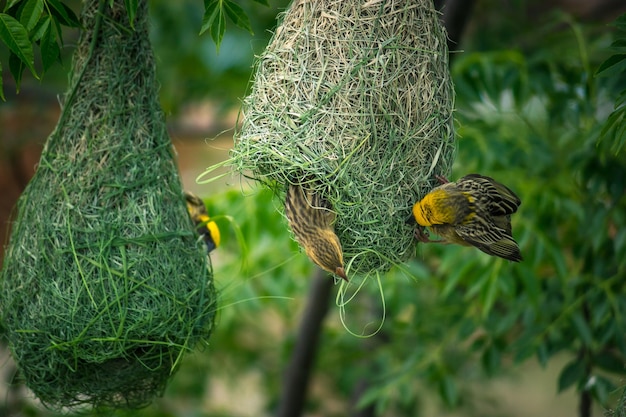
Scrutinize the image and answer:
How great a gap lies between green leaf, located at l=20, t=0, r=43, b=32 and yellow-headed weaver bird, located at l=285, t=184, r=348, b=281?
2.48 ft

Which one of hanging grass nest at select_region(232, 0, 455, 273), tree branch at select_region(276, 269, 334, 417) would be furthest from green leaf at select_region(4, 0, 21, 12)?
tree branch at select_region(276, 269, 334, 417)

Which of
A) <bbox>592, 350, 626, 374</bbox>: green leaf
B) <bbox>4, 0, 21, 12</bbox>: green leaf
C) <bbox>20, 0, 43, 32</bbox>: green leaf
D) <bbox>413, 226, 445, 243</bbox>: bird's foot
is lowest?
<bbox>592, 350, 626, 374</bbox>: green leaf

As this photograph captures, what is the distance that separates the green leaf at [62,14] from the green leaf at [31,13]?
37 mm

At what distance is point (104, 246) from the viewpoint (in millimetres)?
2207

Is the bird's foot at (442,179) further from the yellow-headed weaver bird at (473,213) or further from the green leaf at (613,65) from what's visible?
the green leaf at (613,65)

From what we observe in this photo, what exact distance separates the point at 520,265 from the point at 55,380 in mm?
1765

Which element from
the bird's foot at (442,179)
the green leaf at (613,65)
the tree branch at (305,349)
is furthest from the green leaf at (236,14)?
the tree branch at (305,349)

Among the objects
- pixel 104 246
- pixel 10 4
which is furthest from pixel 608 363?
pixel 10 4

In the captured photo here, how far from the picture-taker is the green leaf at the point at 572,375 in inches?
123

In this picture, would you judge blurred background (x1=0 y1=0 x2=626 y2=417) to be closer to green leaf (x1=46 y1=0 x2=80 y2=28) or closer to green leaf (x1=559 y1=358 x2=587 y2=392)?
green leaf (x1=559 y1=358 x2=587 y2=392)

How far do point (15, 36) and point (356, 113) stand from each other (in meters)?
0.84

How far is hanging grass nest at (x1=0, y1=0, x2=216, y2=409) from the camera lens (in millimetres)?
2205

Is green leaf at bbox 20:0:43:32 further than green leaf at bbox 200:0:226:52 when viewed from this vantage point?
No

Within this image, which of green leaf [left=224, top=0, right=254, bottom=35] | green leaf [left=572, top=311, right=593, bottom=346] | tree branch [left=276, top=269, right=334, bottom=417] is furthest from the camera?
tree branch [left=276, top=269, right=334, bottom=417]
